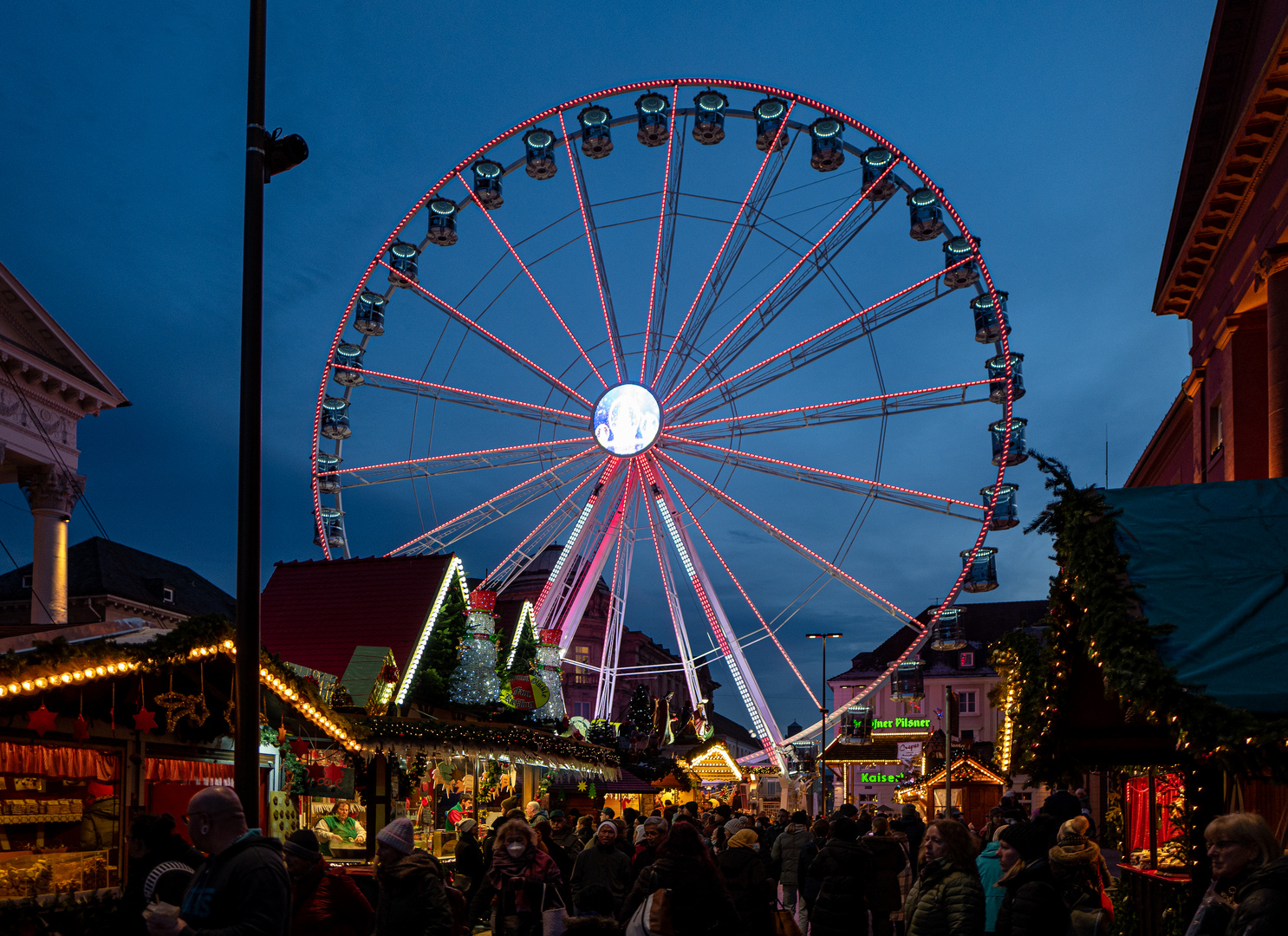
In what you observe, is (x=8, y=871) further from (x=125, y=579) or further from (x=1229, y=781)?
(x=125, y=579)

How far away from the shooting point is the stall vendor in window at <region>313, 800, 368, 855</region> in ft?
46.3

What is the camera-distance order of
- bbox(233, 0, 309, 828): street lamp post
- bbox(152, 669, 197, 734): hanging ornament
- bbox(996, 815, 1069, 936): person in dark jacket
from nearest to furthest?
bbox(996, 815, 1069, 936): person in dark jacket, bbox(233, 0, 309, 828): street lamp post, bbox(152, 669, 197, 734): hanging ornament

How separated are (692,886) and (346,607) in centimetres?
1320

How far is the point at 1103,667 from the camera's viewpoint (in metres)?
6.31

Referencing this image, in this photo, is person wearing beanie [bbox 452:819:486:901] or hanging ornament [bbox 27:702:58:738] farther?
person wearing beanie [bbox 452:819:486:901]

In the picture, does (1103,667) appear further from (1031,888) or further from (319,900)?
(319,900)

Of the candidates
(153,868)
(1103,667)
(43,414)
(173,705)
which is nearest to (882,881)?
(1103,667)

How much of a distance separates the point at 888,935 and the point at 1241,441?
6.81m

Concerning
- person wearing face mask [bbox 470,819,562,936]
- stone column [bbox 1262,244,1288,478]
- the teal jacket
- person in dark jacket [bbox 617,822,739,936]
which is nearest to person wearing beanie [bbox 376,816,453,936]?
person in dark jacket [bbox 617,822,739,936]

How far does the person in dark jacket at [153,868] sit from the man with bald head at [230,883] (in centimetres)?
150

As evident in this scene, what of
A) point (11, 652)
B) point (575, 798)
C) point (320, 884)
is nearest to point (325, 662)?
point (575, 798)

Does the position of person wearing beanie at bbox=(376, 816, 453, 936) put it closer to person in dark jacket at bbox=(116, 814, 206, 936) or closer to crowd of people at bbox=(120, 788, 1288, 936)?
crowd of people at bbox=(120, 788, 1288, 936)

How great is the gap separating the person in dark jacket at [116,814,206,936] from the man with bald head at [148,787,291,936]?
A: 4.92ft

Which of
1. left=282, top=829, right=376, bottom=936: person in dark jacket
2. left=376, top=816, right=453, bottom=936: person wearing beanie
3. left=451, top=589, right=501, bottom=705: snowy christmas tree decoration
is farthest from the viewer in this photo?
left=451, top=589, right=501, bottom=705: snowy christmas tree decoration
